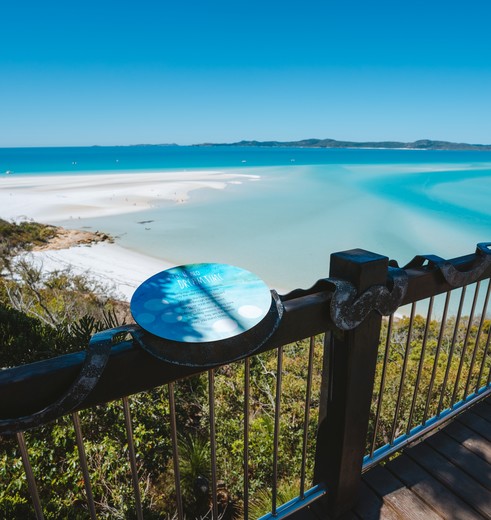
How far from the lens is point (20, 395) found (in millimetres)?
976

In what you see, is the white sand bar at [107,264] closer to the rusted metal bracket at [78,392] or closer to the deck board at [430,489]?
the deck board at [430,489]

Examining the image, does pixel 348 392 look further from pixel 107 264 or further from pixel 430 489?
pixel 107 264

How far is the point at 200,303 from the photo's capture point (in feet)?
4.15

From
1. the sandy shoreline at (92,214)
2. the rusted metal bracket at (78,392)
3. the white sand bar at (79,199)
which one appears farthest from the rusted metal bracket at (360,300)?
the white sand bar at (79,199)

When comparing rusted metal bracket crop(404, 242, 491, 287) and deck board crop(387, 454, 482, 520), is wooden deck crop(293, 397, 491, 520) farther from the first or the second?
rusted metal bracket crop(404, 242, 491, 287)

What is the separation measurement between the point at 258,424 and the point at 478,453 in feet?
5.71

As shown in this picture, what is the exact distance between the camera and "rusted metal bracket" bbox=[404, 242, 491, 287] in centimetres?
185

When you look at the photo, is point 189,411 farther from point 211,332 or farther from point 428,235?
point 428,235

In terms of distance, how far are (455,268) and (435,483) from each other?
125 cm

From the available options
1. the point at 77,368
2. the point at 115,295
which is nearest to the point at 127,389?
the point at 77,368

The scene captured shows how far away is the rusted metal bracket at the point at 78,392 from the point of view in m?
0.95

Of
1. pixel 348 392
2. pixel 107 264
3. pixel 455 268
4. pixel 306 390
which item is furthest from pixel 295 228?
pixel 348 392

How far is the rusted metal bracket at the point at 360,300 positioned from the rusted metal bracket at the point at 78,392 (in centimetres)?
85

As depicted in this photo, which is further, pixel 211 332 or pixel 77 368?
pixel 211 332
